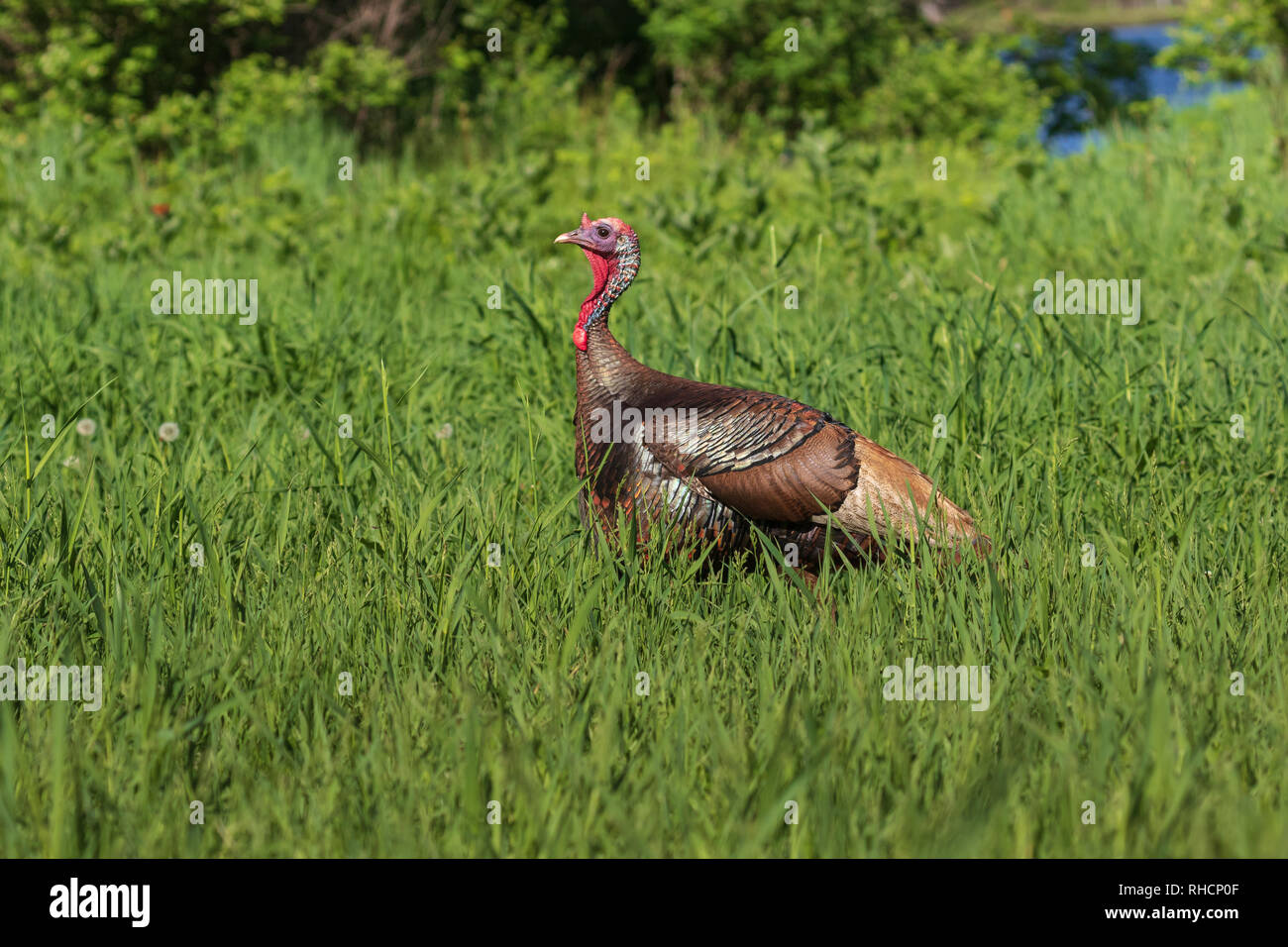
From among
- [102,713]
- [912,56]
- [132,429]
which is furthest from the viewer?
[912,56]

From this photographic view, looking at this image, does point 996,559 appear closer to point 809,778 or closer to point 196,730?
point 809,778

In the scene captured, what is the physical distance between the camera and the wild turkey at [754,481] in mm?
3301

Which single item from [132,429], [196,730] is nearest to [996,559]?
[196,730]

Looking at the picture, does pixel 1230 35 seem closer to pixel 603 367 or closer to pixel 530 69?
pixel 530 69

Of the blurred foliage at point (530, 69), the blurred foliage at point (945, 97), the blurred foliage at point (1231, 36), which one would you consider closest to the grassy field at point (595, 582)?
the blurred foliage at point (530, 69)

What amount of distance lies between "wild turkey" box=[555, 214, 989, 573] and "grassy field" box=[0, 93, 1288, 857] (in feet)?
0.42

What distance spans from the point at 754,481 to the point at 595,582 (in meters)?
0.56

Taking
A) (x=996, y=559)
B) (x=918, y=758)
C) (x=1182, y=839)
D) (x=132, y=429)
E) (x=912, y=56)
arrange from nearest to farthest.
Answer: (x=1182, y=839), (x=918, y=758), (x=996, y=559), (x=132, y=429), (x=912, y=56)

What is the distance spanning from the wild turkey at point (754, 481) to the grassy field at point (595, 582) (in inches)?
5.0

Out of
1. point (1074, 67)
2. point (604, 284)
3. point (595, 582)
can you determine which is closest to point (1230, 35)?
point (1074, 67)

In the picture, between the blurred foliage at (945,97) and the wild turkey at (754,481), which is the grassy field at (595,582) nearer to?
the wild turkey at (754,481)

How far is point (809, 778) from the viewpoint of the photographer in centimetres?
231

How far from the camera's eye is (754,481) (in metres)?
3.29

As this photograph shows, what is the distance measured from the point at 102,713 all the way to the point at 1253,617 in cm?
269
